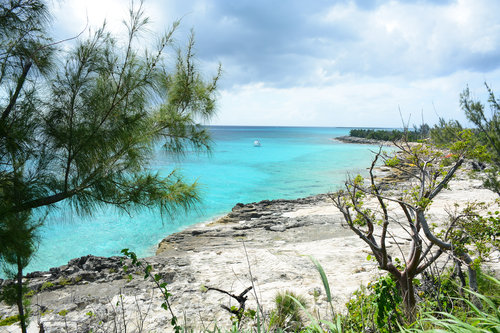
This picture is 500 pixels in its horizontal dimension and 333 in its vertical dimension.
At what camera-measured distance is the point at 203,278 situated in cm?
573

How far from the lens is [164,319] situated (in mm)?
4066

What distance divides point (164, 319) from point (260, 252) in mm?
3474

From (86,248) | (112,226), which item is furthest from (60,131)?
(112,226)

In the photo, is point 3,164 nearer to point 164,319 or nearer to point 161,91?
point 161,91

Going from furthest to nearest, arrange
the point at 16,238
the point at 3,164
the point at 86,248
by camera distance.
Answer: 1. the point at 86,248
2. the point at 3,164
3. the point at 16,238

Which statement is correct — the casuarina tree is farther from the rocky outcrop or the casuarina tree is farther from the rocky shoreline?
the rocky outcrop

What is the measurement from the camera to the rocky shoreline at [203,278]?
405 cm

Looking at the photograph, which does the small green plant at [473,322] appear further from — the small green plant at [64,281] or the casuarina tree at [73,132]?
the small green plant at [64,281]

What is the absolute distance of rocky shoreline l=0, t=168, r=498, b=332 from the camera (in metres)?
4.05

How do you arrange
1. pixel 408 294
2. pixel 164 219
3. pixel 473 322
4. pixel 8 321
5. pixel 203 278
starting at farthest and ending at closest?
pixel 164 219 < pixel 203 278 < pixel 8 321 < pixel 408 294 < pixel 473 322

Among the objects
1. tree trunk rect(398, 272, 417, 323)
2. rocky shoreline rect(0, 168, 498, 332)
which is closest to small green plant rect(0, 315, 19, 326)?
rocky shoreline rect(0, 168, 498, 332)

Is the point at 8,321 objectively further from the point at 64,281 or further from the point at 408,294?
the point at 408,294

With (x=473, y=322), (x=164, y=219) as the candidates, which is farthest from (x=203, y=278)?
(x=164, y=219)

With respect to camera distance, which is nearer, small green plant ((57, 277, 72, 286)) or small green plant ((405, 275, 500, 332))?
small green plant ((405, 275, 500, 332))
